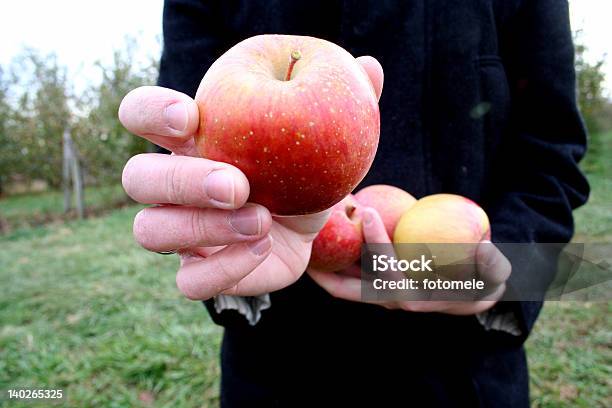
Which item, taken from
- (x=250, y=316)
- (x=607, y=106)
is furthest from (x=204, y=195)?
(x=607, y=106)

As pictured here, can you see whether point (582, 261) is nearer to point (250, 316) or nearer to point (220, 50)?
point (250, 316)

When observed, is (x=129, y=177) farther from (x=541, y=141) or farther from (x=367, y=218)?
(x=541, y=141)

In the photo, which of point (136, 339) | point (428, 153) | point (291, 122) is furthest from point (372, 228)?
point (136, 339)

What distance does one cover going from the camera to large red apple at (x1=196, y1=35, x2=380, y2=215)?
23.5 inches

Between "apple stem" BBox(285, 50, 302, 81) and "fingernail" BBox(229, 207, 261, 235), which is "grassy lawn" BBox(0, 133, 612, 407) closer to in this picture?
"fingernail" BBox(229, 207, 261, 235)

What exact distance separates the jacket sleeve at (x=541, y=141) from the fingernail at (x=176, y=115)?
826mm

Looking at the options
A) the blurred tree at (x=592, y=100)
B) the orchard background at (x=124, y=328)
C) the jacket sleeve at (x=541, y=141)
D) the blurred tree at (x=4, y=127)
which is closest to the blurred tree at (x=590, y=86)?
the blurred tree at (x=592, y=100)

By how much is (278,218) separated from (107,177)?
7826mm

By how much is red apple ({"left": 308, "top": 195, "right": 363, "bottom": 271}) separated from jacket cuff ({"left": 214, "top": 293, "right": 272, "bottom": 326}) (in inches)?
6.3

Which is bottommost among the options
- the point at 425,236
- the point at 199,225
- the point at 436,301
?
the point at 436,301

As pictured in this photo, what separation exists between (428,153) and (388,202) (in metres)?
0.19

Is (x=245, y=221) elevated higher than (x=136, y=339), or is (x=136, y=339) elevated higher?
(x=245, y=221)

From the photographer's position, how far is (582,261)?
104 cm

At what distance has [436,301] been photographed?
37.9 inches
